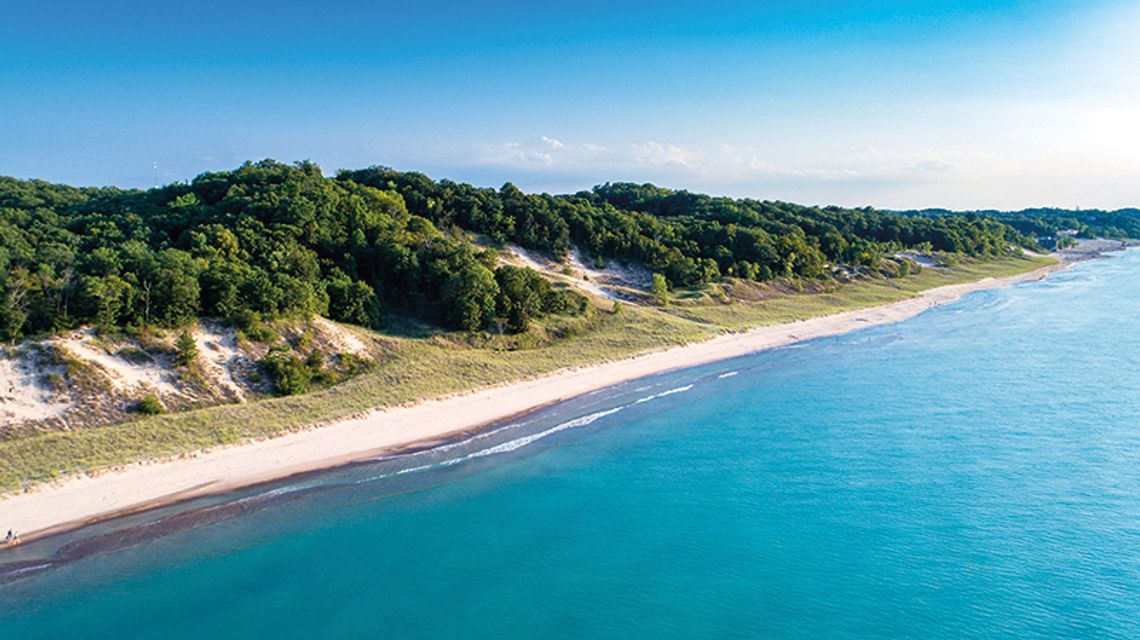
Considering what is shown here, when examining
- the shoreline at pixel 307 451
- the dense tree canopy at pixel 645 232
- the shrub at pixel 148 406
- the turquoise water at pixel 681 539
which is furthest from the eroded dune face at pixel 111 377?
the dense tree canopy at pixel 645 232

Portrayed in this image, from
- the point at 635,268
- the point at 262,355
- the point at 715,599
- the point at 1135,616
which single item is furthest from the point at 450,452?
the point at 635,268

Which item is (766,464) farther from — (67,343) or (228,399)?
(67,343)

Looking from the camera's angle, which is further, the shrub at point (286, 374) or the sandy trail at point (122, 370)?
the shrub at point (286, 374)

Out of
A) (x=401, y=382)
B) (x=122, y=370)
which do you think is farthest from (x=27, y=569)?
(x=401, y=382)

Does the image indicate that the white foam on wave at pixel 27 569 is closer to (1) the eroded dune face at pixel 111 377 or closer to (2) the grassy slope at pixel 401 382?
(2) the grassy slope at pixel 401 382

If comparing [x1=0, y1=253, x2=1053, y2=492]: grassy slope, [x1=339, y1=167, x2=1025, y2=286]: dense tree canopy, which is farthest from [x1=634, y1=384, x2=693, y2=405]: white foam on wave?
[x1=339, y1=167, x2=1025, y2=286]: dense tree canopy

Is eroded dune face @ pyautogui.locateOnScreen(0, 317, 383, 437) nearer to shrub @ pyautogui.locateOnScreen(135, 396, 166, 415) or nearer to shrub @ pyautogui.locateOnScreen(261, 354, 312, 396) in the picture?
shrub @ pyautogui.locateOnScreen(135, 396, 166, 415)
